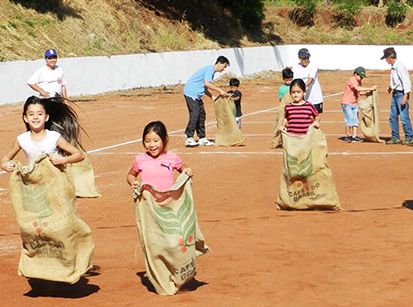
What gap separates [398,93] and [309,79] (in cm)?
216

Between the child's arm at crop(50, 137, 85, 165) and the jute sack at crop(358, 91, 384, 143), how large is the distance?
41.9 feet

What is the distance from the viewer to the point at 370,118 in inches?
833

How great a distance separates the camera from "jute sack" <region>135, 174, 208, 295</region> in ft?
28.2

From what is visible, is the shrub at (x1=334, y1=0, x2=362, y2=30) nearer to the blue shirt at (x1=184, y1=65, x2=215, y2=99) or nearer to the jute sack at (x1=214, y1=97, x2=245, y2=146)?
the jute sack at (x1=214, y1=97, x2=245, y2=146)

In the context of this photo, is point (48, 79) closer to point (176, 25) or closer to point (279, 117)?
point (279, 117)

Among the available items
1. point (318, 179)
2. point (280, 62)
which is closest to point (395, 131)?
point (318, 179)

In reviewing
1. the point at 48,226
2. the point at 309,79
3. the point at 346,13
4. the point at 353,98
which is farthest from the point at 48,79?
the point at 346,13

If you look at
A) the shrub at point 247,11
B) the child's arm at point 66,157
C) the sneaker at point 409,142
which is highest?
the shrub at point 247,11

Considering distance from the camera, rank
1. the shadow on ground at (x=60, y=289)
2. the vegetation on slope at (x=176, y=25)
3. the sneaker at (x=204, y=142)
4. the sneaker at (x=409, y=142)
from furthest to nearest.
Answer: the vegetation on slope at (x=176, y=25) → the sneaker at (x=204, y=142) → the sneaker at (x=409, y=142) → the shadow on ground at (x=60, y=289)

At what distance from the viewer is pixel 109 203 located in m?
13.9

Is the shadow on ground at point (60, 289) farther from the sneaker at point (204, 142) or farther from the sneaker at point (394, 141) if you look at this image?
the sneaker at point (394, 141)

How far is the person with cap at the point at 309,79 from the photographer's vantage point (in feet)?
63.6

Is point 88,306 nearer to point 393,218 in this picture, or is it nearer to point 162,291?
point 162,291

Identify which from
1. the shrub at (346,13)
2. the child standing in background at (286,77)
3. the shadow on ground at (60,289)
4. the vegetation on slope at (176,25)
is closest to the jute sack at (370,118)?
the child standing in background at (286,77)
